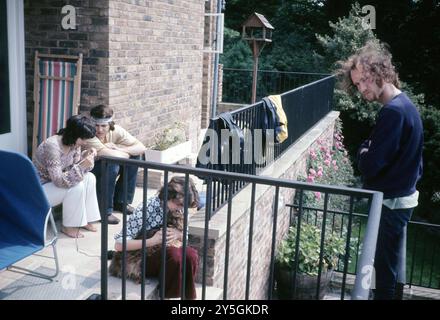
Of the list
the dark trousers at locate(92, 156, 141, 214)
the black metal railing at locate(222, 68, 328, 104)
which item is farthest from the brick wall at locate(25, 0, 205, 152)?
the black metal railing at locate(222, 68, 328, 104)

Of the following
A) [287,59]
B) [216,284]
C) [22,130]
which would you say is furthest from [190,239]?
[287,59]

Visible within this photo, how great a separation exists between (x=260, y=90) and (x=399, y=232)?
1456cm

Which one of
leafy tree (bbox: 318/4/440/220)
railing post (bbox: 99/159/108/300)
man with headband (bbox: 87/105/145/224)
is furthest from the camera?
leafy tree (bbox: 318/4/440/220)

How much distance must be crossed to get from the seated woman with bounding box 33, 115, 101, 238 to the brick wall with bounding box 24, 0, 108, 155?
41.5 inches

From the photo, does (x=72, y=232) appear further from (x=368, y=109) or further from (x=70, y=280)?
(x=368, y=109)

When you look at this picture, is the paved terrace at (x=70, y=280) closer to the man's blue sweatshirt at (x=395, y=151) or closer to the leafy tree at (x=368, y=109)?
the man's blue sweatshirt at (x=395, y=151)

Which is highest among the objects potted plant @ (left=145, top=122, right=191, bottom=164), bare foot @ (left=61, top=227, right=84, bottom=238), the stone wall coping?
potted plant @ (left=145, top=122, right=191, bottom=164)

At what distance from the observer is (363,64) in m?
3.20

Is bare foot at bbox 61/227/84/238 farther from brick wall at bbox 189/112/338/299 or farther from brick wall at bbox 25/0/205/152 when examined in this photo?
brick wall at bbox 25/0/205/152

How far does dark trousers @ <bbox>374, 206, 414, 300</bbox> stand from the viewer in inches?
126

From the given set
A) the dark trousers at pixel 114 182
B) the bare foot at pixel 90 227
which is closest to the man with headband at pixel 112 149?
the dark trousers at pixel 114 182

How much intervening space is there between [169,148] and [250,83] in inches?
461

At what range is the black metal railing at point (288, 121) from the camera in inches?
182
